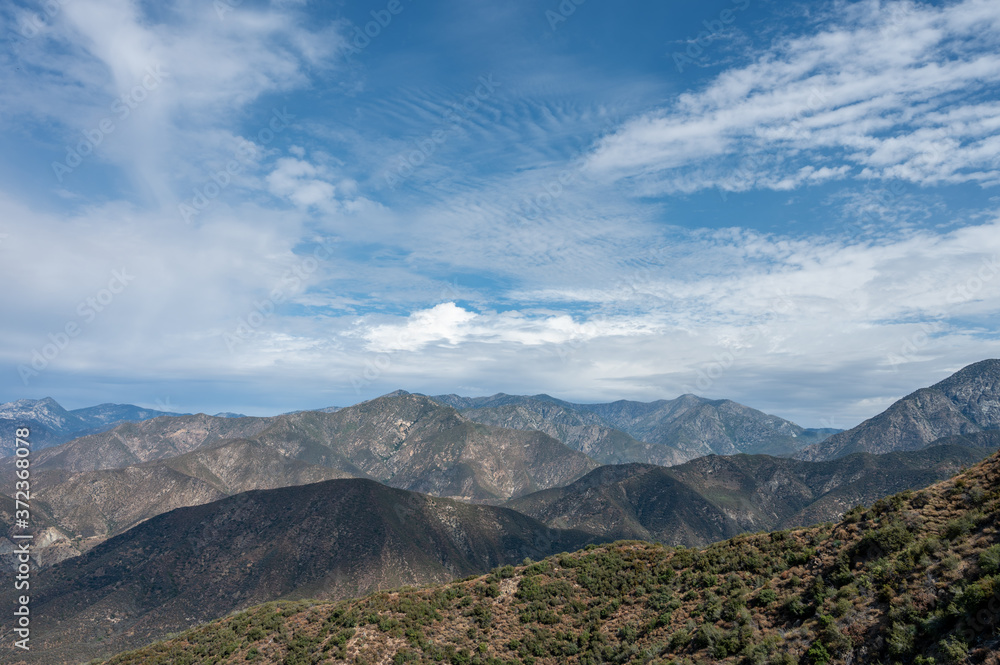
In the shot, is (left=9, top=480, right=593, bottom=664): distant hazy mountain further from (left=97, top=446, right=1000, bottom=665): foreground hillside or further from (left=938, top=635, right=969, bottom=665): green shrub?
(left=938, top=635, right=969, bottom=665): green shrub

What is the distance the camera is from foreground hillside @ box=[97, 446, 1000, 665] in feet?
75.7

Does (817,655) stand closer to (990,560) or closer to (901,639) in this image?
(901,639)

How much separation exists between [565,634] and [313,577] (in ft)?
505

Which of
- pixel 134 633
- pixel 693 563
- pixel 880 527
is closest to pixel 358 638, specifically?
pixel 693 563

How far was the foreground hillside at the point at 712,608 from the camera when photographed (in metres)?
23.1

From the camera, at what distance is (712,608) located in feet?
113

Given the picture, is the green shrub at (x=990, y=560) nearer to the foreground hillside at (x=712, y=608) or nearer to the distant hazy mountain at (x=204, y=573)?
the foreground hillside at (x=712, y=608)

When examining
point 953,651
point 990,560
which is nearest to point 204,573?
point 953,651

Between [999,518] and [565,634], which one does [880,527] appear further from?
[565,634]

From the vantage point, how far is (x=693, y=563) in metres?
45.2

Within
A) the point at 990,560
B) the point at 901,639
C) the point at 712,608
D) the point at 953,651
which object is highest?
the point at 990,560

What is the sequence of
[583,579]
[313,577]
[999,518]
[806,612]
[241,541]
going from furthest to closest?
[241,541] < [313,577] < [583,579] < [806,612] < [999,518]

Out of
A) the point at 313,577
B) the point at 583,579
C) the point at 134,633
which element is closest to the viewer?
the point at 583,579

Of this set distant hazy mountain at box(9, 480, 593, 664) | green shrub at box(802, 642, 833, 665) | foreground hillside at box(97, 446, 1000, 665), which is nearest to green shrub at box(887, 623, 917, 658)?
foreground hillside at box(97, 446, 1000, 665)
